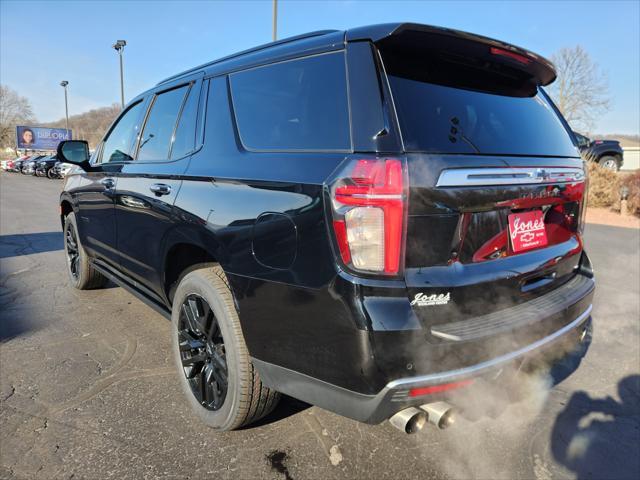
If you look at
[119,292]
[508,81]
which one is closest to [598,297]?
[508,81]

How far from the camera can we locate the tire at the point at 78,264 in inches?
179

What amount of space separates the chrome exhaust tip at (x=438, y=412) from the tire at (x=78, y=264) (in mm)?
3870

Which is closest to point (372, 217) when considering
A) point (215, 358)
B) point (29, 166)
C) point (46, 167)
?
point (215, 358)

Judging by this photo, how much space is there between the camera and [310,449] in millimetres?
2293

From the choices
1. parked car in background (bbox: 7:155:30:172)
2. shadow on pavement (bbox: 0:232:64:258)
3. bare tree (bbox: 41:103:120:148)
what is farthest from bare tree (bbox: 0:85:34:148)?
shadow on pavement (bbox: 0:232:64:258)

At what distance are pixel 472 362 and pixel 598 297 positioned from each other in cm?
410

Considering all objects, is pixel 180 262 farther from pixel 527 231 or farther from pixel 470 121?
pixel 527 231

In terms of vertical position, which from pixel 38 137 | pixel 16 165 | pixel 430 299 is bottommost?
pixel 16 165

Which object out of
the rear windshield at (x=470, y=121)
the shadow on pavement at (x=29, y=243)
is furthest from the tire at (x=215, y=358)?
the shadow on pavement at (x=29, y=243)

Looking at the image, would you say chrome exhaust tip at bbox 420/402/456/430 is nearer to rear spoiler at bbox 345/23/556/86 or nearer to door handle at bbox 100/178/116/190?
rear spoiler at bbox 345/23/556/86

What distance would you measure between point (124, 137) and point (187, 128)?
1.37 metres

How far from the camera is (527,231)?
2104mm

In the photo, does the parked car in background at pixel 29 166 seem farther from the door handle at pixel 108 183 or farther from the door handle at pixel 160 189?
the door handle at pixel 160 189

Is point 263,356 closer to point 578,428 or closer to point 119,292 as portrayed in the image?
point 578,428
